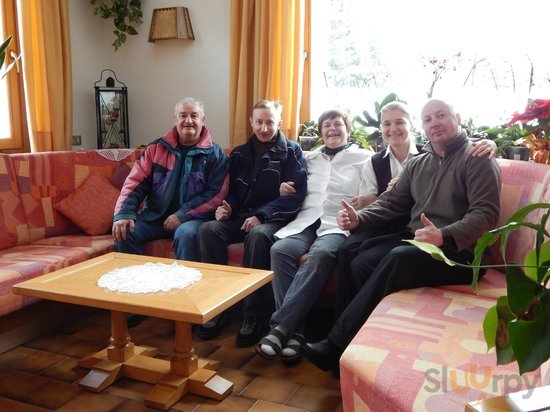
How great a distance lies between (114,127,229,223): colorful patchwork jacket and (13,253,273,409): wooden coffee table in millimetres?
630

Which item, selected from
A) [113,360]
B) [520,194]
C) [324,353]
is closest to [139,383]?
[113,360]

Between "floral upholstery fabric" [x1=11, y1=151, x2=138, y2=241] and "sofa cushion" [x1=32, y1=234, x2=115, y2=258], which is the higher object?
"floral upholstery fabric" [x1=11, y1=151, x2=138, y2=241]

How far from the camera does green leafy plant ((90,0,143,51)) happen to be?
3828 millimetres

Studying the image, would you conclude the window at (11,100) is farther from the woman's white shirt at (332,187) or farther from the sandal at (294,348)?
the sandal at (294,348)

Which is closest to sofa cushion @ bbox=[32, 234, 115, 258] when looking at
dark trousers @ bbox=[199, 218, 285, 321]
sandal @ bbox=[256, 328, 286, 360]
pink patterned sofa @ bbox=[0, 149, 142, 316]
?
pink patterned sofa @ bbox=[0, 149, 142, 316]

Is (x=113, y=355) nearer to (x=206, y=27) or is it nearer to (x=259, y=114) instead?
(x=259, y=114)

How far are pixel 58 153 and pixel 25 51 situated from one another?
76 cm

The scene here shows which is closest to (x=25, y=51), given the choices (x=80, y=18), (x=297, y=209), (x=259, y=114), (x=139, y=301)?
(x=80, y=18)

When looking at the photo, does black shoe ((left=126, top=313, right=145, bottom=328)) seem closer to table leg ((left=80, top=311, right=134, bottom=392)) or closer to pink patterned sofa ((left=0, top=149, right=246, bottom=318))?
pink patterned sofa ((left=0, top=149, right=246, bottom=318))

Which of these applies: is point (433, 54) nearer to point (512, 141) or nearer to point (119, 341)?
point (512, 141)

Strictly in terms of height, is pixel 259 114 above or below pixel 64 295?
above

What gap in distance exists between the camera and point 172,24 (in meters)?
3.74

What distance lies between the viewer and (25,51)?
3324 millimetres

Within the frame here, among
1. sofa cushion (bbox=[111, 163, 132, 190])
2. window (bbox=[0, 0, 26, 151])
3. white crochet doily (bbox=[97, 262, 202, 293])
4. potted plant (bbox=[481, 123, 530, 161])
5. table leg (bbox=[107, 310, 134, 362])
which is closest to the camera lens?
white crochet doily (bbox=[97, 262, 202, 293])
